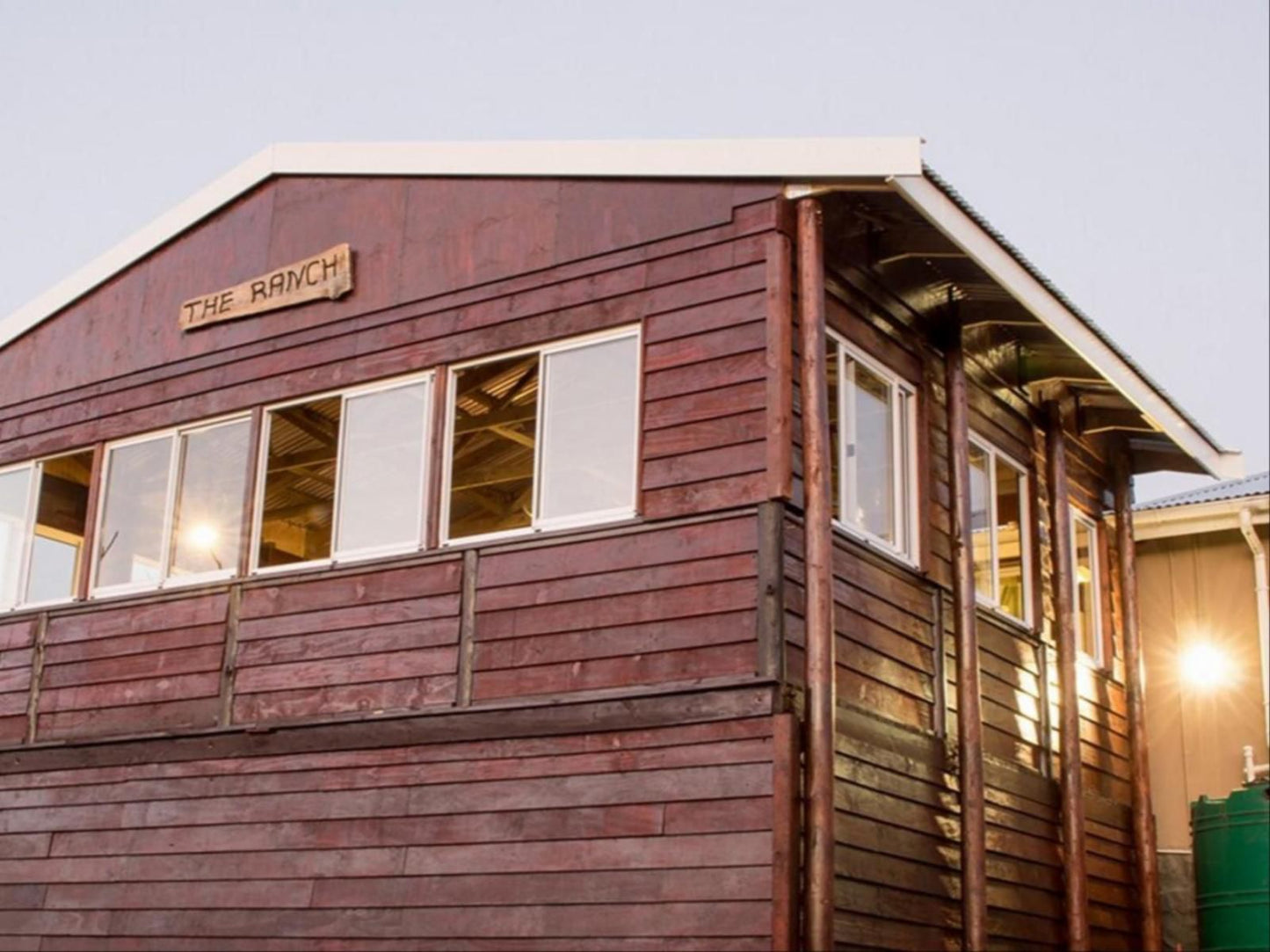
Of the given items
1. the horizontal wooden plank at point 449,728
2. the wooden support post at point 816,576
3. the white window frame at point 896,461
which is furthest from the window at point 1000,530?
the horizontal wooden plank at point 449,728

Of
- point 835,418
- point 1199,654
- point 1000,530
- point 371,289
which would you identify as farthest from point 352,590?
point 1199,654

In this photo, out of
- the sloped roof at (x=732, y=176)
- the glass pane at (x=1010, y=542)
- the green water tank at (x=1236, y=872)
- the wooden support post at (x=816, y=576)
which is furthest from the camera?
the glass pane at (x=1010, y=542)

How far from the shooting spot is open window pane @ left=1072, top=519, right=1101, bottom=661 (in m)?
13.6

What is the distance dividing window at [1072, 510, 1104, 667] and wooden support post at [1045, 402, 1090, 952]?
749 mm

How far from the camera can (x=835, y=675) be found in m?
9.50

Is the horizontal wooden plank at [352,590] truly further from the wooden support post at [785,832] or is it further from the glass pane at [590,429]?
the wooden support post at [785,832]

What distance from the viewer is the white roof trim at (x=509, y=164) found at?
31.2 feet

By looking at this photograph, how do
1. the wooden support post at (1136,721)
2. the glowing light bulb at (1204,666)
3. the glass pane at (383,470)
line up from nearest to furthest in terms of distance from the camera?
the glass pane at (383,470), the wooden support post at (1136,721), the glowing light bulb at (1204,666)

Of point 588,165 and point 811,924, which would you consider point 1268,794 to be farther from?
point 588,165

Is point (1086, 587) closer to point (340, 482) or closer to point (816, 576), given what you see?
point (816, 576)

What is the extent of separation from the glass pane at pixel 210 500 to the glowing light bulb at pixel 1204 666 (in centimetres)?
761

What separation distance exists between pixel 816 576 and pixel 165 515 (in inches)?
206

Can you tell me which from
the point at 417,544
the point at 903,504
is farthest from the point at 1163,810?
the point at 417,544

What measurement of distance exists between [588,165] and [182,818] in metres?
4.82
